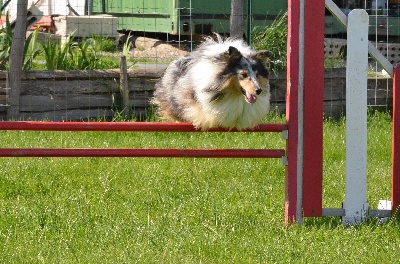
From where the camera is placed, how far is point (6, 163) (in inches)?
275

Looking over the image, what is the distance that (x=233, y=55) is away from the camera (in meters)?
5.50

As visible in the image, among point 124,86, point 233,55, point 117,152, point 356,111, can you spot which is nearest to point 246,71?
point 233,55

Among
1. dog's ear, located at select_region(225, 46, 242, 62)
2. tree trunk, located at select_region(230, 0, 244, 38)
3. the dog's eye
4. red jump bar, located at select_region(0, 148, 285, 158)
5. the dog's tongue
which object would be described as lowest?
red jump bar, located at select_region(0, 148, 285, 158)

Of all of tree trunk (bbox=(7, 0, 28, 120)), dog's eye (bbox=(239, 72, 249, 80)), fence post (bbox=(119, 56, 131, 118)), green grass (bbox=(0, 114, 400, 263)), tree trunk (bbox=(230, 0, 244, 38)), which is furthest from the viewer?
tree trunk (bbox=(230, 0, 244, 38))

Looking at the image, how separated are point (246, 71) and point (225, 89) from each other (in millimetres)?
220

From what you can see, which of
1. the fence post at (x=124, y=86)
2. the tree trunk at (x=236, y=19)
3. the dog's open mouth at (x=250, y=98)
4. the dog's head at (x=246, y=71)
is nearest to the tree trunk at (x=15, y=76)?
the fence post at (x=124, y=86)

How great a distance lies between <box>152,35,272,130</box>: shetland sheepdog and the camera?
17.9ft

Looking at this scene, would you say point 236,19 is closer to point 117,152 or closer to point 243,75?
point 243,75

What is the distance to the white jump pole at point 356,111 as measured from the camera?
5.16 metres

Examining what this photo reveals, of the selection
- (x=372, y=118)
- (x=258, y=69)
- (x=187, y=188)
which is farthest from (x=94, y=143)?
(x=372, y=118)

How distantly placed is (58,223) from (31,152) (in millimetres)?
454

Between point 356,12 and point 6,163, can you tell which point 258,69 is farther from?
point 6,163

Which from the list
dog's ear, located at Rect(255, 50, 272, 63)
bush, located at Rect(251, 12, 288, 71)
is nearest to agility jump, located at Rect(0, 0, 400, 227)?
dog's ear, located at Rect(255, 50, 272, 63)

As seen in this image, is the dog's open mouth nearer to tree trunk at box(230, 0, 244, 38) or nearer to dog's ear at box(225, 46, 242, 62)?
dog's ear at box(225, 46, 242, 62)
